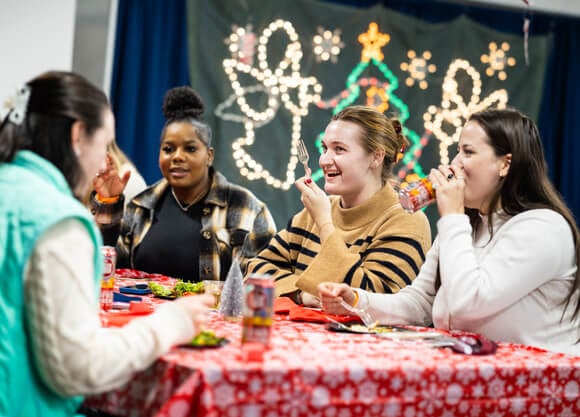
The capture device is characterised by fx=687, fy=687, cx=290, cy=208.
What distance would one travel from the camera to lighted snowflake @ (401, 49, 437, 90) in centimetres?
443

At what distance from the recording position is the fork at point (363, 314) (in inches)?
65.8

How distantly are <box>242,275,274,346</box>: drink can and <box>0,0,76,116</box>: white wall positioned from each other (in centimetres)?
272

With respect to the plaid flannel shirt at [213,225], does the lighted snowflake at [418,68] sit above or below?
above

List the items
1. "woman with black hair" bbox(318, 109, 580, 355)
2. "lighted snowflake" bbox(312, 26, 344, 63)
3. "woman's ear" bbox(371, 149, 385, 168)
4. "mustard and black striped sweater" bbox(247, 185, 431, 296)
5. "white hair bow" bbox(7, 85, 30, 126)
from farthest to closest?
"lighted snowflake" bbox(312, 26, 344, 63) < "woman's ear" bbox(371, 149, 385, 168) < "mustard and black striped sweater" bbox(247, 185, 431, 296) < "woman with black hair" bbox(318, 109, 580, 355) < "white hair bow" bbox(7, 85, 30, 126)

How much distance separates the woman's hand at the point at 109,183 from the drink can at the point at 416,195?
1.41m

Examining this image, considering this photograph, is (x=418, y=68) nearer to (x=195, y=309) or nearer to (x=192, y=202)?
(x=192, y=202)

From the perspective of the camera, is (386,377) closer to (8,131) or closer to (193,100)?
(8,131)

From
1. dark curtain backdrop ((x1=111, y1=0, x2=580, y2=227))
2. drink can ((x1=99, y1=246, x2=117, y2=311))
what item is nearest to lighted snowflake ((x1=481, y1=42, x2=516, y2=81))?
dark curtain backdrop ((x1=111, y1=0, x2=580, y2=227))

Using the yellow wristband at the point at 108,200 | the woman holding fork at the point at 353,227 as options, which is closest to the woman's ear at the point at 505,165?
the woman holding fork at the point at 353,227

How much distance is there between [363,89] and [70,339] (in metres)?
3.55

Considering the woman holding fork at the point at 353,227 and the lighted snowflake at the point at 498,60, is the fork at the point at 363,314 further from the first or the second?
the lighted snowflake at the point at 498,60

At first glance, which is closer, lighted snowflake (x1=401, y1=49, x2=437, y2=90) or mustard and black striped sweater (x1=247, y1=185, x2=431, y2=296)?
mustard and black striped sweater (x1=247, y1=185, x2=431, y2=296)

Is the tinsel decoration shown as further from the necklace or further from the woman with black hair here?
the necklace

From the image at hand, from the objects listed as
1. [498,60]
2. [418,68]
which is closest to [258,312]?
[418,68]
